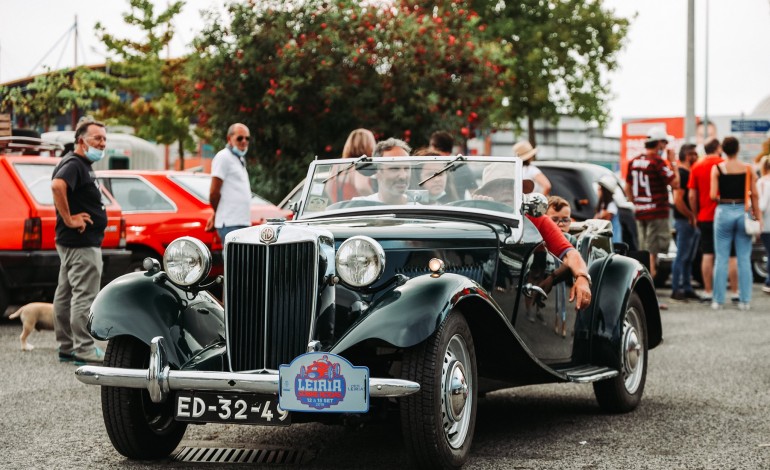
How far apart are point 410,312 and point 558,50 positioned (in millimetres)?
36347

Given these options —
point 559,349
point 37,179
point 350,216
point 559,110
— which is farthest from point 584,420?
point 559,110

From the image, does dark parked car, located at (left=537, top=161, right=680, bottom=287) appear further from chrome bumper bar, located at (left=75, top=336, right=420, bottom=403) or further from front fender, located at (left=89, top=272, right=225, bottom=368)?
chrome bumper bar, located at (left=75, top=336, right=420, bottom=403)

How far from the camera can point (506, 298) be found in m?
6.09

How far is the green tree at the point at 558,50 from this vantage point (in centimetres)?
3978

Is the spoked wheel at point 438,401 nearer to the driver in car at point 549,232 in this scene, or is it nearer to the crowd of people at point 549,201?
the driver in car at point 549,232

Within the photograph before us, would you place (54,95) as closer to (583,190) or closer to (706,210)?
(583,190)

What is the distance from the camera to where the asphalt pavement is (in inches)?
A: 218

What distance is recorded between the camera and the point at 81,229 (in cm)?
889

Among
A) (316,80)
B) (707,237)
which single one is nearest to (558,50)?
(316,80)

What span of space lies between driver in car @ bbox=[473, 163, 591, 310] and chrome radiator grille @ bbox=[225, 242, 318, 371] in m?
1.57

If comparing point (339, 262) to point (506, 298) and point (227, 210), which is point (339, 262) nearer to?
point (506, 298)

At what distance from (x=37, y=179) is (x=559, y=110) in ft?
101

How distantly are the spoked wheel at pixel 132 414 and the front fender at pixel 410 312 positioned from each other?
1.08 m

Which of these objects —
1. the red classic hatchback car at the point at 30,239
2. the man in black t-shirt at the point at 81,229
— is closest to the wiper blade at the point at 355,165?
the man in black t-shirt at the point at 81,229
